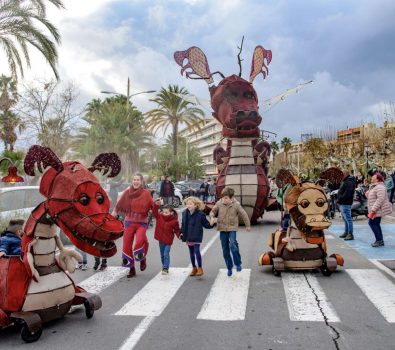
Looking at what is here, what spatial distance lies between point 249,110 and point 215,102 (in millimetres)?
1341

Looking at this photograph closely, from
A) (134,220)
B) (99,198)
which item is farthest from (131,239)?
(99,198)

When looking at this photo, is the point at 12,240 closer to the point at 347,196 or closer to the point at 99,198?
the point at 99,198

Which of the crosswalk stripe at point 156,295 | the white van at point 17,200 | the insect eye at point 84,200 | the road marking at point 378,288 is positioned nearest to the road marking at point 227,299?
Result: the crosswalk stripe at point 156,295

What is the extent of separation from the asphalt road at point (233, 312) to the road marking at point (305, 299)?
1cm

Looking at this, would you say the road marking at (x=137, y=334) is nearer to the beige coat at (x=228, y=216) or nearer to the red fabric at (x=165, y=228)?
the red fabric at (x=165, y=228)

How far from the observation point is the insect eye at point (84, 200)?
5.18 metres

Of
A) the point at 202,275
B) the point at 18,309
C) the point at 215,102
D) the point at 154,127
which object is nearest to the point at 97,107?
the point at 154,127

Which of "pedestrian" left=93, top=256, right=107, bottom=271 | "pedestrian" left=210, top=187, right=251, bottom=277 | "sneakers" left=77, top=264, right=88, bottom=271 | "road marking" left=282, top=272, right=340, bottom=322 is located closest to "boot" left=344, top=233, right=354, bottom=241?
"road marking" left=282, top=272, right=340, bottom=322

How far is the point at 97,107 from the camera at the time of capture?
41.1m

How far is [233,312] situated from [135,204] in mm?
3008

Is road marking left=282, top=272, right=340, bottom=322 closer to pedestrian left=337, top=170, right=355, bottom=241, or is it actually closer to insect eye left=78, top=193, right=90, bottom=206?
insect eye left=78, top=193, right=90, bottom=206

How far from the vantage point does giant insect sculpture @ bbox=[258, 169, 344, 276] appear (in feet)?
25.1

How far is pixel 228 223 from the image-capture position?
811 cm

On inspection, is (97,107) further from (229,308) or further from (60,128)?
(229,308)
